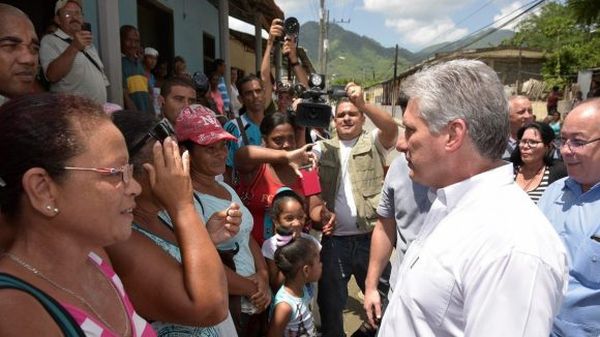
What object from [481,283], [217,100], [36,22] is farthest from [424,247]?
[217,100]

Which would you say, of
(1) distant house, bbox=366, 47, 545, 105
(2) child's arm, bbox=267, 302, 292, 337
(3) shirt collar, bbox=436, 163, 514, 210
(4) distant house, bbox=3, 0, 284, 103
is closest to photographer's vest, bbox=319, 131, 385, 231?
(2) child's arm, bbox=267, 302, 292, 337

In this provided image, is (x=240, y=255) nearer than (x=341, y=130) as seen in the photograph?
Yes

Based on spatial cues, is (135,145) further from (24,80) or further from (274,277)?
(274,277)

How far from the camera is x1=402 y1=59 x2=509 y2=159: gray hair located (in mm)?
1258

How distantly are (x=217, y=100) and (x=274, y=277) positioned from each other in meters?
3.67

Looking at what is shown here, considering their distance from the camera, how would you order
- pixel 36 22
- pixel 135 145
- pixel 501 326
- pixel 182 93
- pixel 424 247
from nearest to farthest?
pixel 501 326 → pixel 424 247 → pixel 135 145 → pixel 182 93 → pixel 36 22

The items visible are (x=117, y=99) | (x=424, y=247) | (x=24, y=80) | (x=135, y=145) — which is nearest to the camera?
(x=424, y=247)

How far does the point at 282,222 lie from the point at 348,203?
21.7 inches

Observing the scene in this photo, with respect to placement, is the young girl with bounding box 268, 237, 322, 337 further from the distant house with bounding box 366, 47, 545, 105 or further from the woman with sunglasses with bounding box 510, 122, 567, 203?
the distant house with bounding box 366, 47, 545, 105

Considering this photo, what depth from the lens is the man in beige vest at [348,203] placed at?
9.98ft

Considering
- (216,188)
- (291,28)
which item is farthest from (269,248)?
(291,28)

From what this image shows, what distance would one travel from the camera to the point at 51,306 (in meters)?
0.97

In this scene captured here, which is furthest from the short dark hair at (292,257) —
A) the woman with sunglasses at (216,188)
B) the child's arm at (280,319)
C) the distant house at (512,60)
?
the distant house at (512,60)

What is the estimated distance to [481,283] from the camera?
3.59 ft
